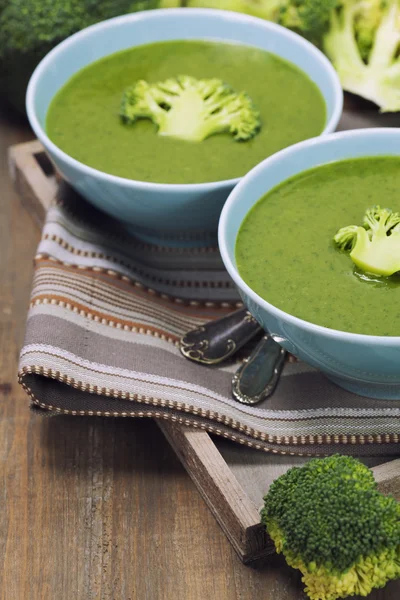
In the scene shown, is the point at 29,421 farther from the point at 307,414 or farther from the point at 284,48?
the point at 284,48

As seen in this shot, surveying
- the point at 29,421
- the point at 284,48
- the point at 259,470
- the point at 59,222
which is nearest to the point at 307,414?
the point at 259,470

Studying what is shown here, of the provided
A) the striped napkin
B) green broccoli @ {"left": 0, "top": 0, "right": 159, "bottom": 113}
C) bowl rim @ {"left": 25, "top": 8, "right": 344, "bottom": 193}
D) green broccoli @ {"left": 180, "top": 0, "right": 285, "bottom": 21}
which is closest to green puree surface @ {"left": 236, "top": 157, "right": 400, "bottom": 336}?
bowl rim @ {"left": 25, "top": 8, "right": 344, "bottom": 193}

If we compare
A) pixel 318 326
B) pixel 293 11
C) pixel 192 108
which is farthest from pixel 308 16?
pixel 318 326

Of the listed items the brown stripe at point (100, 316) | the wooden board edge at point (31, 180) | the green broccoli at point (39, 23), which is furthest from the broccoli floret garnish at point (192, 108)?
the brown stripe at point (100, 316)

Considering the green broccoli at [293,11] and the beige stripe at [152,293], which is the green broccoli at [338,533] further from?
the green broccoli at [293,11]

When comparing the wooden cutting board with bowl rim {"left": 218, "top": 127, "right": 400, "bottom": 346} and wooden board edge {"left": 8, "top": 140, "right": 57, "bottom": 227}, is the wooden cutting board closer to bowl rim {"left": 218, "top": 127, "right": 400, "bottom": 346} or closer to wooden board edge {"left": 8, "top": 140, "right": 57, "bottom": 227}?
bowl rim {"left": 218, "top": 127, "right": 400, "bottom": 346}

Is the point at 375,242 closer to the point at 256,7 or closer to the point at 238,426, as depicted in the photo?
the point at 238,426
